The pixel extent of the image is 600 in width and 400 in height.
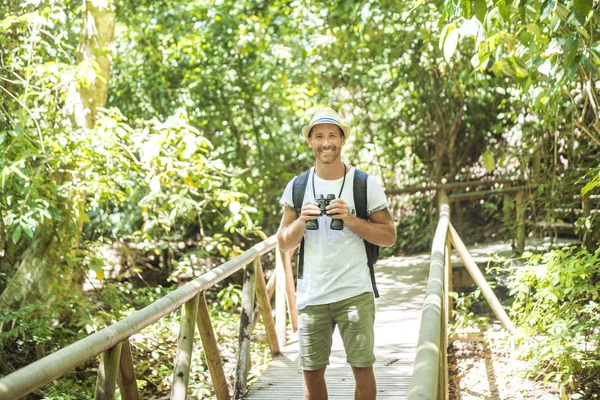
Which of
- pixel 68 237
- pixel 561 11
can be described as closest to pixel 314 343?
pixel 561 11

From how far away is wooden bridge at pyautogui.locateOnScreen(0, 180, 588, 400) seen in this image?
203 cm

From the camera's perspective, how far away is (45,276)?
6.27 metres

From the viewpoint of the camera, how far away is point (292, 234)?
297 cm

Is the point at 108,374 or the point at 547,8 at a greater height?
the point at 547,8

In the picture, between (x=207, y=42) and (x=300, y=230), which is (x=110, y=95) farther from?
(x=300, y=230)

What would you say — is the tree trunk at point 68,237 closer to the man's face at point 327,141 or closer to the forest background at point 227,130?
the forest background at point 227,130

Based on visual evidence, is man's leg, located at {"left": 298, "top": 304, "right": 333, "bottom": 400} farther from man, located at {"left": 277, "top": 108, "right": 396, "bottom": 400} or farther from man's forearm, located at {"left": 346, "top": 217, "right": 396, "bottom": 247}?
man's forearm, located at {"left": 346, "top": 217, "right": 396, "bottom": 247}

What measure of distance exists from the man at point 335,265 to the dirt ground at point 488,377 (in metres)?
2.76

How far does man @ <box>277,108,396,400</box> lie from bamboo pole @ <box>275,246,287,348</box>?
90.7 inches

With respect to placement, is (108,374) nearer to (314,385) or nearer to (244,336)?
(314,385)

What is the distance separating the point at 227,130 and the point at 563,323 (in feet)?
23.4

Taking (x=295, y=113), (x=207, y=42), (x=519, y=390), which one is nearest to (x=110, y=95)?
(x=207, y=42)

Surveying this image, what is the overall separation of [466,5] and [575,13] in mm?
480

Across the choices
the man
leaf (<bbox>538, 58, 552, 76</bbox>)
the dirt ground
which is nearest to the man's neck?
the man
